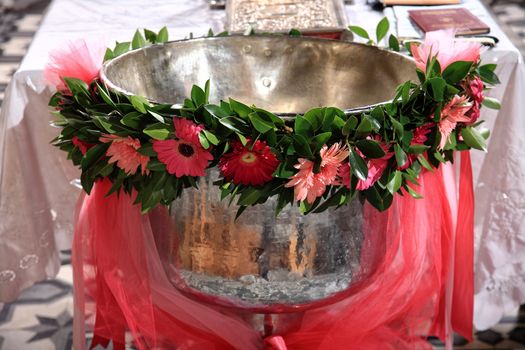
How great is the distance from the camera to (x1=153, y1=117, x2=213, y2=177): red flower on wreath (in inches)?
30.3

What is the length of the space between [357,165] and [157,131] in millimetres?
202

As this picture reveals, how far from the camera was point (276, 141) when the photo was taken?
766 mm

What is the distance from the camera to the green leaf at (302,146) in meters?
0.76

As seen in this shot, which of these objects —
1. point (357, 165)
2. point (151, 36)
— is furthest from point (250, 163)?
point (151, 36)

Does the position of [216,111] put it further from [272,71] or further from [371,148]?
[272,71]

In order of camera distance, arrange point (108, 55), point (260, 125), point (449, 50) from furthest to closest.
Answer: point (108, 55), point (449, 50), point (260, 125)

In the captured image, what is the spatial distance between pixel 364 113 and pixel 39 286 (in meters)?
1.13

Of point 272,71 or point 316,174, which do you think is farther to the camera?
point 272,71

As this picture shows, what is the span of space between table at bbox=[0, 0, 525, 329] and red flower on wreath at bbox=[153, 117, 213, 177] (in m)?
0.41

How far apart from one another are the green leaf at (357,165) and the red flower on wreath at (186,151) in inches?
5.5

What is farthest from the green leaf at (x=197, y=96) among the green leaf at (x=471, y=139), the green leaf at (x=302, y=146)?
the green leaf at (x=471, y=139)

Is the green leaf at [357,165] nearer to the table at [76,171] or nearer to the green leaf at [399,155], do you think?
the green leaf at [399,155]

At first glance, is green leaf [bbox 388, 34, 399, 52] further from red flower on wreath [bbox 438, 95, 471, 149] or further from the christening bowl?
red flower on wreath [bbox 438, 95, 471, 149]

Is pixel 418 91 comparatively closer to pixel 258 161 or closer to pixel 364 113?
pixel 364 113
